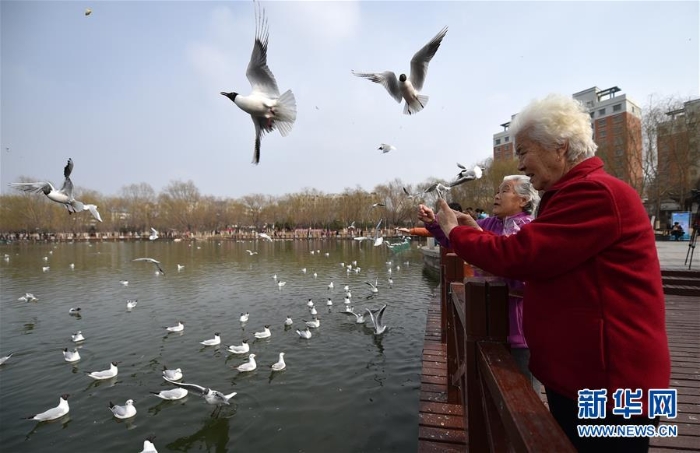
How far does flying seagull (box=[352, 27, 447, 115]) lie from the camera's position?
16.5 feet

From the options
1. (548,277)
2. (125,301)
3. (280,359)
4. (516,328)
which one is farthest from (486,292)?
(125,301)

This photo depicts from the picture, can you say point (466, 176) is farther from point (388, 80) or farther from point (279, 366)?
point (279, 366)

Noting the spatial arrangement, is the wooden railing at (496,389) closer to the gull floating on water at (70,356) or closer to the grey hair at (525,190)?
the grey hair at (525,190)

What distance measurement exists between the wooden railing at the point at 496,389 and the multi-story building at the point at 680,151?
38.2 metres

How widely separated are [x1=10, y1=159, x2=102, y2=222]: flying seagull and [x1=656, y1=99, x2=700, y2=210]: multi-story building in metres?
39.2

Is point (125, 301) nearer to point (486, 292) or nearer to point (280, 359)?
point (280, 359)

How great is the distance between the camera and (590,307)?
121 centimetres

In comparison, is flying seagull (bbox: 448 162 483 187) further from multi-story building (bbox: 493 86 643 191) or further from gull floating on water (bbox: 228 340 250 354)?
gull floating on water (bbox: 228 340 250 354)

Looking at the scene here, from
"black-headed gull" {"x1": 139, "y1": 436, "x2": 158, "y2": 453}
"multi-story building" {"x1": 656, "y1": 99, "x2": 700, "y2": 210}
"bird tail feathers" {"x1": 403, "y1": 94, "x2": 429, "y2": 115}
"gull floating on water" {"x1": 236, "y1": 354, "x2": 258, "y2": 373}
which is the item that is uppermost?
"multi-story building" {"x1": 656, "y1": 99, "x2": 700, "y2": 210}

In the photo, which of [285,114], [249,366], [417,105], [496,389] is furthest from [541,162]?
[249,366]

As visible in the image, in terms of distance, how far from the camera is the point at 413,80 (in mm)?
5316

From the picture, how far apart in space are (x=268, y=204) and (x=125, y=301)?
76671mm

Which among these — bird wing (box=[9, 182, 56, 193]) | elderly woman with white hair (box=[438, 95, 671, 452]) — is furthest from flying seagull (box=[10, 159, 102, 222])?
elderly woman with white hair (box=[438, 95, 671, 452])

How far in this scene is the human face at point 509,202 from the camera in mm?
2457
